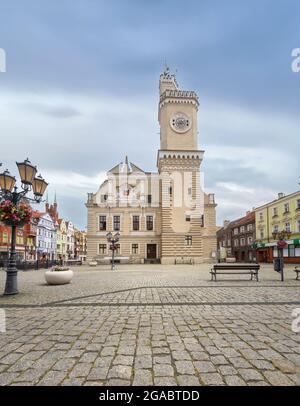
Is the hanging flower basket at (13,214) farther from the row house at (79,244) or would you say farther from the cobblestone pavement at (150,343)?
the row house at (79,244)

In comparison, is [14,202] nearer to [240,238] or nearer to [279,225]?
[279,225]

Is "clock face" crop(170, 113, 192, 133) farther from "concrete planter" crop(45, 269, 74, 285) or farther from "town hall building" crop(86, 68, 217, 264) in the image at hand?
"concrete planter" crop(45, 269, 74, 285)

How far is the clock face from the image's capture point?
1687 inches

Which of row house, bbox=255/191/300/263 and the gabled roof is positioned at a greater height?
the gabled roof

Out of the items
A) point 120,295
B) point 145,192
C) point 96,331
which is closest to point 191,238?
point 145,192

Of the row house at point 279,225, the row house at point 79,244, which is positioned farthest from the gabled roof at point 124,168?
the row house at point 79,244

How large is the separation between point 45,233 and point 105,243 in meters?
32.7

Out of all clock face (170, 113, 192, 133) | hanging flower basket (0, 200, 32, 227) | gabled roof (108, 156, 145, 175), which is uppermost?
clock face (170, 113, 192, 133)

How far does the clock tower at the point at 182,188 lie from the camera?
39875mm

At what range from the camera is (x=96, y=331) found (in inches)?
206

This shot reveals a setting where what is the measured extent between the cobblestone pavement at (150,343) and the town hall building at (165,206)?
32.1 meters

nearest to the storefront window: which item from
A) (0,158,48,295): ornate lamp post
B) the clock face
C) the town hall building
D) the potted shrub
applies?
the town hall building

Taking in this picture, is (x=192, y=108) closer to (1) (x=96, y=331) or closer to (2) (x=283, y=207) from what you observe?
(2) (x=283, y=207)

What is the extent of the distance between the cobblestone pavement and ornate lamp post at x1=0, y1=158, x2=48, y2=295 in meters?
1.92
